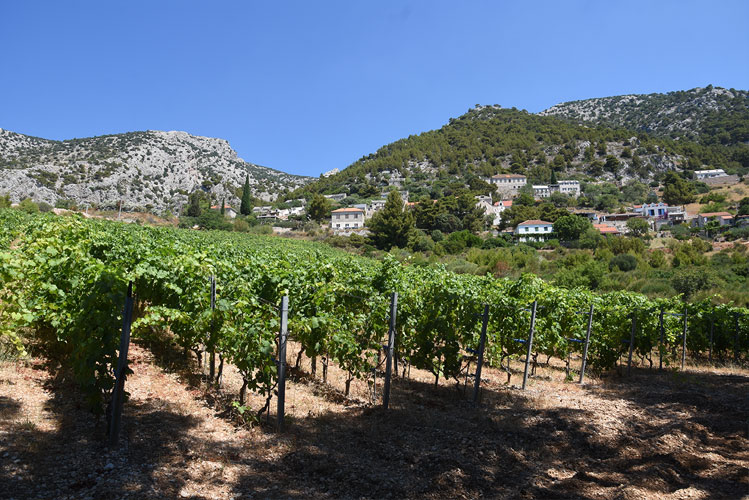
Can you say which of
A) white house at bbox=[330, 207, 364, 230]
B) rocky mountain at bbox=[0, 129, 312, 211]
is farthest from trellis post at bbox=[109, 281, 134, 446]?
rocky mountain at bbox=[0, 129, 312, 211]

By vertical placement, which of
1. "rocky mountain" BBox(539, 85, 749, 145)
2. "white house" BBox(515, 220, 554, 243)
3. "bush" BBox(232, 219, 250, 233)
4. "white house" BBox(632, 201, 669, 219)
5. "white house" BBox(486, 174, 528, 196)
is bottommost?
"bush" BBox(232, 219, 250, 233)

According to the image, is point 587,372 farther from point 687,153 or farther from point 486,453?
point 687,153

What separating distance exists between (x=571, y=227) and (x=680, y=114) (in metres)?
102

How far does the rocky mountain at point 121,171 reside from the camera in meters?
68.1

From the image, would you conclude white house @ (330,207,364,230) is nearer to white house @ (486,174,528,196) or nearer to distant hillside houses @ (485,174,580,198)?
distant hillside houses @ (485,174,580,198)

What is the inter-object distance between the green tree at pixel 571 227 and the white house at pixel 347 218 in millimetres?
31206

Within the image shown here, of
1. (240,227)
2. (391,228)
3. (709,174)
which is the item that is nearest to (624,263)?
(391,228)

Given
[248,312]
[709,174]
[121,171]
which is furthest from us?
[709,174]

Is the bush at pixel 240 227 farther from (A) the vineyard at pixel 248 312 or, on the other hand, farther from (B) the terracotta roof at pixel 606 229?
(B) the terracotta roof at pixel 606 229

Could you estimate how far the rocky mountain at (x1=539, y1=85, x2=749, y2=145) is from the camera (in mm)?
112500

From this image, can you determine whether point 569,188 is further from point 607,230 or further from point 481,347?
point 481,347

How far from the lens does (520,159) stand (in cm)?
10962

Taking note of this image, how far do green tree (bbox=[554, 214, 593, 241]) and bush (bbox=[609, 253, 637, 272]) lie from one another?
19007 millimetres

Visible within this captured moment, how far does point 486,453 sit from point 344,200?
88.1 metres
